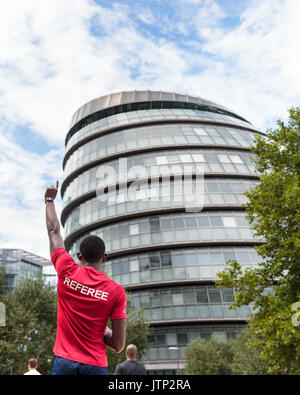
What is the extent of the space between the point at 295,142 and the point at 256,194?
10.5 feet

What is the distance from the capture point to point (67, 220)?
45.4 metres

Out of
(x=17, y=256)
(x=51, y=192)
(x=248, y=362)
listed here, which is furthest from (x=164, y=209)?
(x=17, y=256)

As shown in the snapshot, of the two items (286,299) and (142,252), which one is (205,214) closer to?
(142,252)

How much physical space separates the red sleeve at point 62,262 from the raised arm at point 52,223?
2.8 inches

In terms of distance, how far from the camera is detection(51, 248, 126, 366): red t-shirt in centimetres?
252

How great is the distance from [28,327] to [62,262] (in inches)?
780

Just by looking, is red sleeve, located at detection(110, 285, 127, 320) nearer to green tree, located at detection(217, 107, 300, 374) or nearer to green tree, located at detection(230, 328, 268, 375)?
green tree, located at detection(217, 107, 300, 374)

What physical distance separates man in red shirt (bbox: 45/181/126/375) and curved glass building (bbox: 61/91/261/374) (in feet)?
103

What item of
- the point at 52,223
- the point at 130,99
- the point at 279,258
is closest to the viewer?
the point at 52,223

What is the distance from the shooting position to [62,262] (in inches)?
110

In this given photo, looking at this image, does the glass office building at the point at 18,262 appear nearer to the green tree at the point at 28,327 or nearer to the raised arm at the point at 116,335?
the green tree at the point at 28,327

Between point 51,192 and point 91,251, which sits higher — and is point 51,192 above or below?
above

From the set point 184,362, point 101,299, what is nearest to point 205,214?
point 184,362

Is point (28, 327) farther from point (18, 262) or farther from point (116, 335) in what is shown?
point (18, 262)
